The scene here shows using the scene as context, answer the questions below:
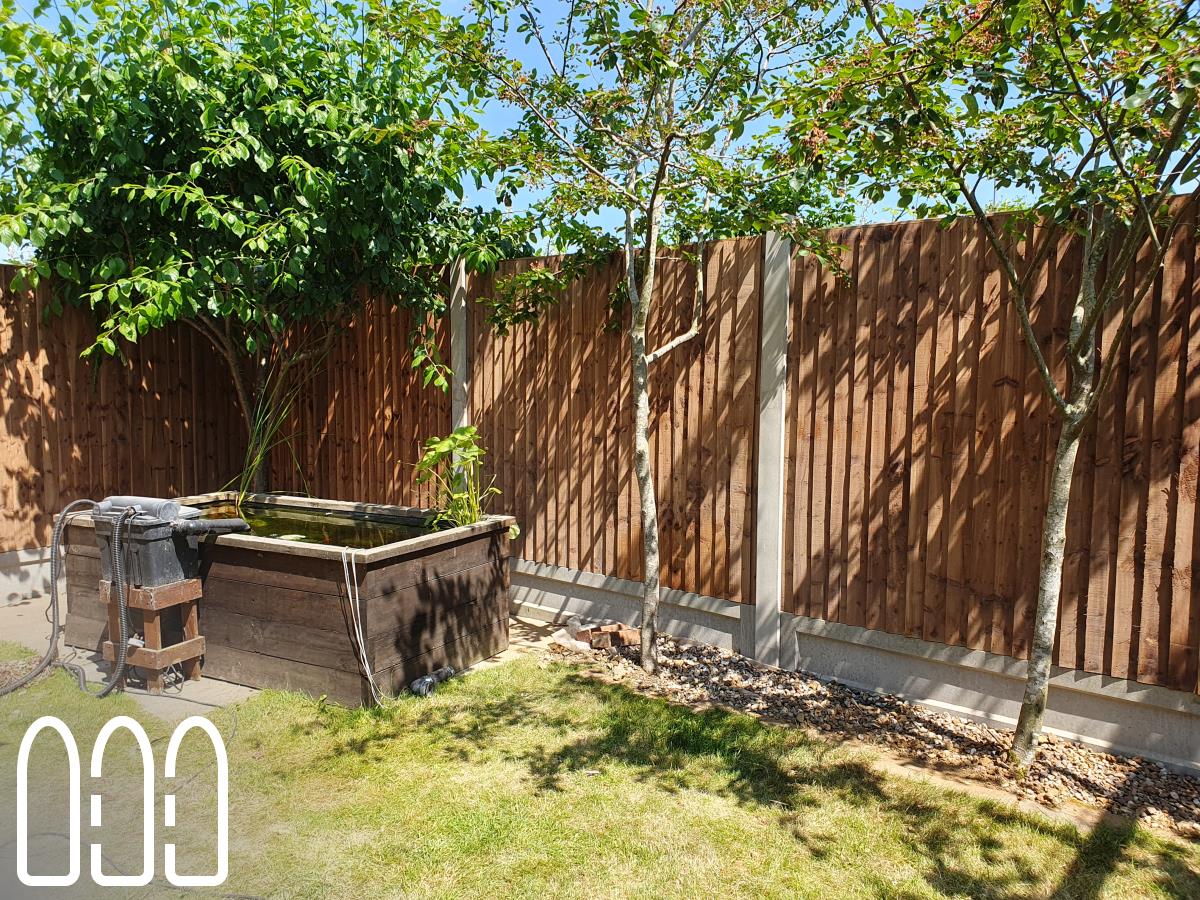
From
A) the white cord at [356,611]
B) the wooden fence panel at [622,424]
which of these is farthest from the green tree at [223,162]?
the white cord at [356,611]

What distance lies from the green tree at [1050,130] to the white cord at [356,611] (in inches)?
98.4

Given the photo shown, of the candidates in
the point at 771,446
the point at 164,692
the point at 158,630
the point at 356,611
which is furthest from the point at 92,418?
the point at 771,446

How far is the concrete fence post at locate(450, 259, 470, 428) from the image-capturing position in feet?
18.1

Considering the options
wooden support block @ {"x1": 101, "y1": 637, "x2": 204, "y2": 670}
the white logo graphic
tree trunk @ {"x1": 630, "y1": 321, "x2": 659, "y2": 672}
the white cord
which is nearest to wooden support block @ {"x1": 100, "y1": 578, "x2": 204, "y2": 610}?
wooden support block @ {"x1": 101, "y1": 637, "x2": 204, "y2": 670}

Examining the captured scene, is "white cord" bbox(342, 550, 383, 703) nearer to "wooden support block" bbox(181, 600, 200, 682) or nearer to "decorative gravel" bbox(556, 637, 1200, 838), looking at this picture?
"wooden support block" bbox(181, 600, 200, 682)

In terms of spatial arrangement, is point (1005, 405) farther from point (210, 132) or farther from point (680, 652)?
point (210, 132)

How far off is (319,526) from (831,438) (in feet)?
9.60

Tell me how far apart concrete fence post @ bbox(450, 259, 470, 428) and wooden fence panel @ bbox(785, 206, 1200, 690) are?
2.36m

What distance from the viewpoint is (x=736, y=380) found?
4.32 meters

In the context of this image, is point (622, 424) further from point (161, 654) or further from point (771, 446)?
point (161, 654)

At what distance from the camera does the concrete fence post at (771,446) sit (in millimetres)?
4125

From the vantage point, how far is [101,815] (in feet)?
9.30

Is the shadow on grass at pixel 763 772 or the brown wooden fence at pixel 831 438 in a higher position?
the brown wooden fence at pixel 831 438

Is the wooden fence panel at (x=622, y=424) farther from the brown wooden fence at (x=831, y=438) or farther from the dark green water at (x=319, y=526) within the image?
the dark green water at (x=319, y=526)
